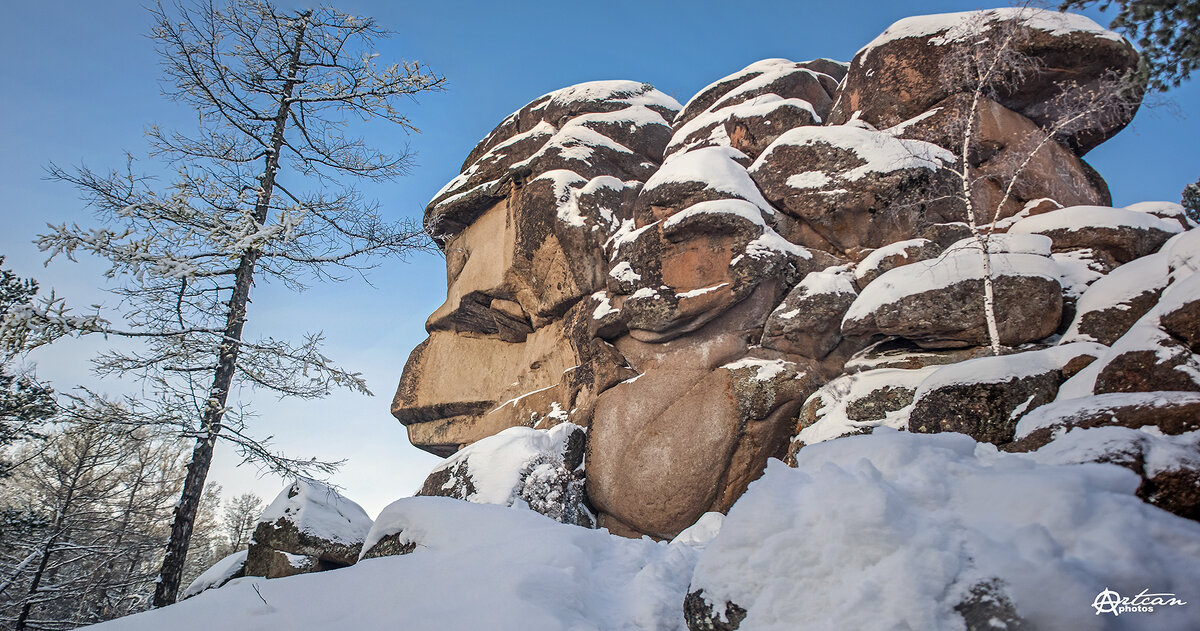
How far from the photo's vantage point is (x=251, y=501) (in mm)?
32031

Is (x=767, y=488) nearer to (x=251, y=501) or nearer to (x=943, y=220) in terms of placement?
(x=943, y=220)

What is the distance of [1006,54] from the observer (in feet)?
42.3

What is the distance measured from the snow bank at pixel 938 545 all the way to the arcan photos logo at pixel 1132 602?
26 mm

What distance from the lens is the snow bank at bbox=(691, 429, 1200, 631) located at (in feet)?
8.46

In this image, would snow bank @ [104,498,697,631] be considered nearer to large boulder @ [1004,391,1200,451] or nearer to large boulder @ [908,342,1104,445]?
large boulder @ [1004,391,1200,451]

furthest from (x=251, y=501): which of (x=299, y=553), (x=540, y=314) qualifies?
(x=299, y=553)

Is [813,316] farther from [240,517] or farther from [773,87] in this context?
[240,517]

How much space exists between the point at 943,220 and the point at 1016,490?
12385mm

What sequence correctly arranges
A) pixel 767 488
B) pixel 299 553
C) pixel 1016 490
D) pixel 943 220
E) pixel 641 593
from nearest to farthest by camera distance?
pixel 1016 490 < pixel 767 488 < pixel 641 593 < pixel 299 553 < pixel 943 220

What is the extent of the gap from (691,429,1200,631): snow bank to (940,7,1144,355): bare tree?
10602 millimetres

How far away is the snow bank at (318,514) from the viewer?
9.90 metres

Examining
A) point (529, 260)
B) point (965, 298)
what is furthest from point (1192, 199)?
point (529, 260)

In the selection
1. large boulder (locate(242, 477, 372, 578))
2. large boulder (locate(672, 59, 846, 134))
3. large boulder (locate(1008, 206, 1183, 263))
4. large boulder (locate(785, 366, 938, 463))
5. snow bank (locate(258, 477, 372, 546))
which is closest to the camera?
large boulder (locate(242, 477, 372, 578))

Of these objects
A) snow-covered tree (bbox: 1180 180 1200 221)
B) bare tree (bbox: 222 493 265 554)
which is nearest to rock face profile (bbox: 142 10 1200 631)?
snow-covered tree (bbox: 1180 180 1200 221)
